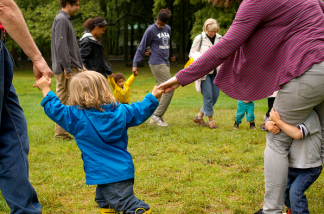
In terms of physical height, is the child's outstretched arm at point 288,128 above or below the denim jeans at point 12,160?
above

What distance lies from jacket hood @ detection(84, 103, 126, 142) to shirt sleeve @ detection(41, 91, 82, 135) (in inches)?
3.9

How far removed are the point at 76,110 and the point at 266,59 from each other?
55.8 inches

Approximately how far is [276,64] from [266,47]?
141mm

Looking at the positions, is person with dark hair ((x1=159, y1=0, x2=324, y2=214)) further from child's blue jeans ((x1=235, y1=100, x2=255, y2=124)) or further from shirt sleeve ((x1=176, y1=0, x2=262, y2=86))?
child's blue jeans ((x1=235, y1=100, x2=255, y2=124))

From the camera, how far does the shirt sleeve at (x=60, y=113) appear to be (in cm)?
247

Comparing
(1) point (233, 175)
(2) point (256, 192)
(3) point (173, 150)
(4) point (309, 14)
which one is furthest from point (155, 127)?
(4) point (309, 14)

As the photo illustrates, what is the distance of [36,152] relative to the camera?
5.16m

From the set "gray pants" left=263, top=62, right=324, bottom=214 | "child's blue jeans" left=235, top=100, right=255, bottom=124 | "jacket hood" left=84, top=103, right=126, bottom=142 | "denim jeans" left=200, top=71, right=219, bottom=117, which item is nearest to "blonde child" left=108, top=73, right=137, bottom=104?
"denim jeans" left=200, top=71, right=219, bottom=117

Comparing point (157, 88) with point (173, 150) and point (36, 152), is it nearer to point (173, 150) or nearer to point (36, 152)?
point (173, 150)

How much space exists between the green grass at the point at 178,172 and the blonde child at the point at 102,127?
79cm

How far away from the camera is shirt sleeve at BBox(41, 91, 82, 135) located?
2.47 meters

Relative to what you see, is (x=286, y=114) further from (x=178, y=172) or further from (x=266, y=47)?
(x=178, y=172)

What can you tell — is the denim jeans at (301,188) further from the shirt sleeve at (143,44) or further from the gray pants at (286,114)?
the shirt sleeve at (143,44)

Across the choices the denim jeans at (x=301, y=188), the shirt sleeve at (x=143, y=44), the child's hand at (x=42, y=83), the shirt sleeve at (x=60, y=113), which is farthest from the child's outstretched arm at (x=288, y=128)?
the shirt sleeve at (x=143, y=44)
